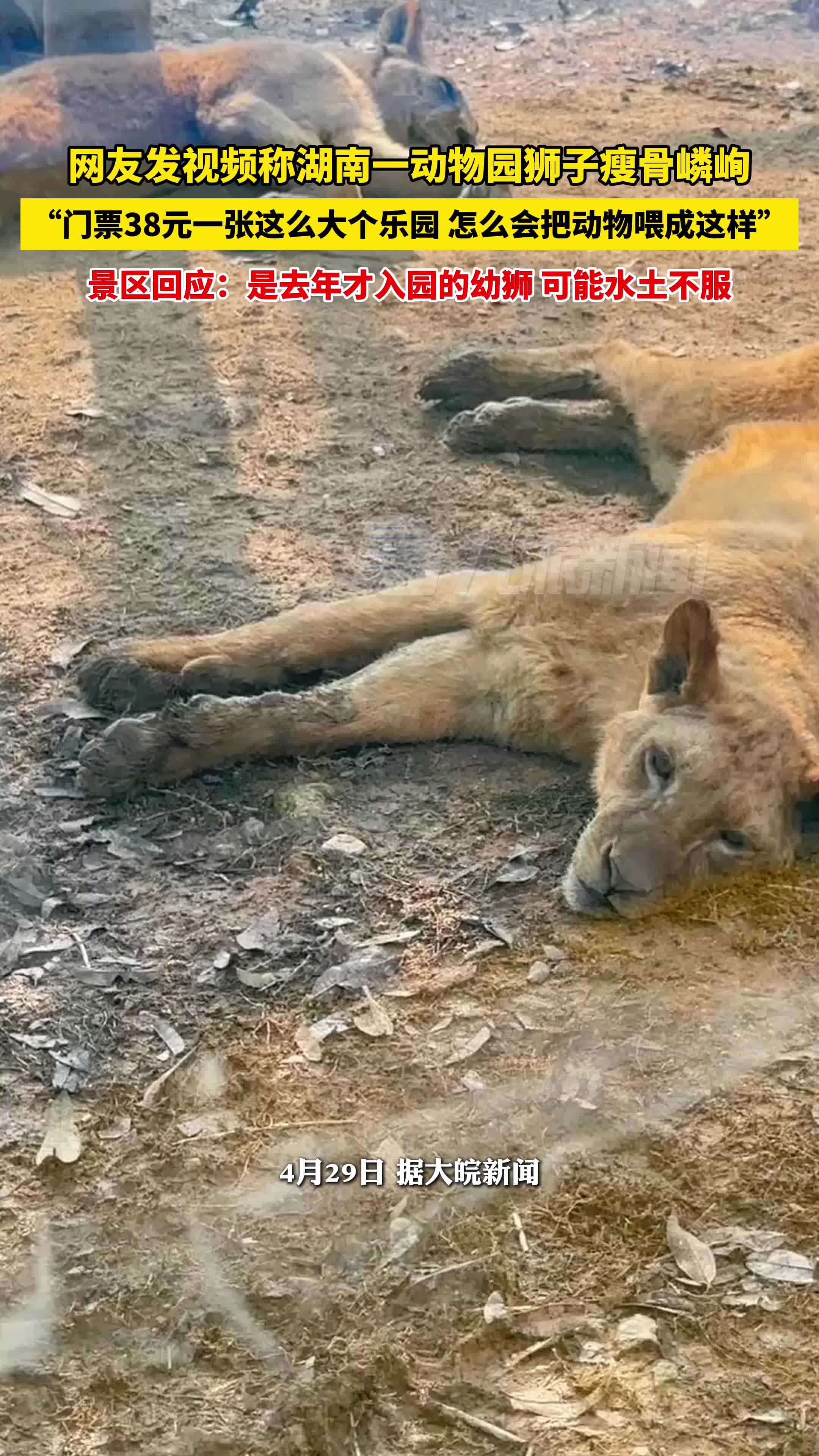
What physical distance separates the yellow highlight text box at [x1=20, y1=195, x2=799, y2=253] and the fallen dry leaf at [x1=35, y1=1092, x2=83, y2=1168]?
349 cm

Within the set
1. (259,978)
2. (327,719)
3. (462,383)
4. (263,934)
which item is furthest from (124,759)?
(462,383)

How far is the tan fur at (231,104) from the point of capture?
248 inches

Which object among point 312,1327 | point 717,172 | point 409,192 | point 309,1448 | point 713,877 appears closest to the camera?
point 309,1448

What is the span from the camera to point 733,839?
11.5ft

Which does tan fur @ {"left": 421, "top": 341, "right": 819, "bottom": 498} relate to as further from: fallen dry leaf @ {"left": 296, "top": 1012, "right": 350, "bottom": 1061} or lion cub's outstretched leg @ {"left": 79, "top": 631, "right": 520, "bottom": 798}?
fallen dry leaf @ {"left": 296, "top": 1012, "right": 350, "bottom": 1061}

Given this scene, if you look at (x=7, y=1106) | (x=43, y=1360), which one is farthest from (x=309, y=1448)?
(x=7, y=1106)

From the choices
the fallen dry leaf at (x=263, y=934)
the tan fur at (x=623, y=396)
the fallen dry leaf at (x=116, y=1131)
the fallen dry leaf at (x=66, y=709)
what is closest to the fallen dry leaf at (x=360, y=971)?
the fallen dry leaf at (x=263, y=934)

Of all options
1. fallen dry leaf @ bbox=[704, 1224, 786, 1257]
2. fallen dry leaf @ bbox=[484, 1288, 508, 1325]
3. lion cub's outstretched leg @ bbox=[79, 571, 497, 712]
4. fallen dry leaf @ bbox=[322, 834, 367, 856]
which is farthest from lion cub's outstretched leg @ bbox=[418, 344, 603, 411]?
fallen dry leaf @ bbox=[484, 1288, 508, 1325]

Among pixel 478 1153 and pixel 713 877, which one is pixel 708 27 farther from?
pixel 478 1153

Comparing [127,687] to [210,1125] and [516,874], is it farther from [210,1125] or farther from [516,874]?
[210,1125]

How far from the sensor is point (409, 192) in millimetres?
6641

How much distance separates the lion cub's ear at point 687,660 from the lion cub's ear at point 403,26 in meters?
4.12

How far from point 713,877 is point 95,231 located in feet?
11.8

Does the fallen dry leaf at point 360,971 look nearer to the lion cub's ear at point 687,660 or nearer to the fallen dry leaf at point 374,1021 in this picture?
the fallen dry leaf at point 374,1021
